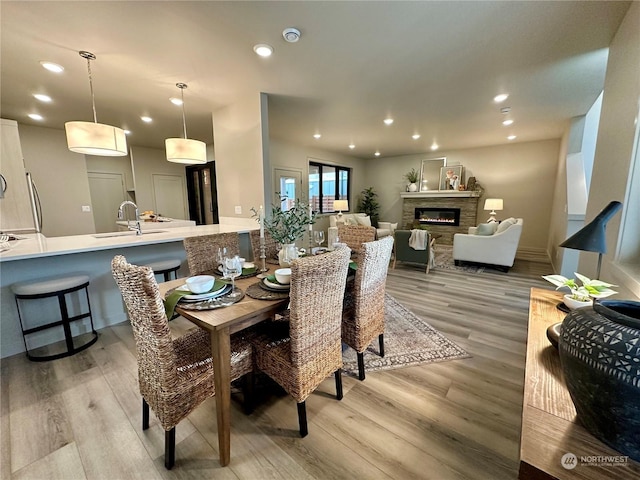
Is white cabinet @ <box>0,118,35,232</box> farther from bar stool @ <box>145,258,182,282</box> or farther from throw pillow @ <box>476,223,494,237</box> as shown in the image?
throw pillow @ <box>476,223,494,237</box>

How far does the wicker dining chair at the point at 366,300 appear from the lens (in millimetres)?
1736

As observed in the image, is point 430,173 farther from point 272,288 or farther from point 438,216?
point 272,288

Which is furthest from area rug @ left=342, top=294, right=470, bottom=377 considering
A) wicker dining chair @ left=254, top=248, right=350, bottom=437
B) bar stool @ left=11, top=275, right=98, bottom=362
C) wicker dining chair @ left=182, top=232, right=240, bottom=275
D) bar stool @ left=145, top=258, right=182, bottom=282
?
bar stool @ left=11, top=275, right=98, bottom=362

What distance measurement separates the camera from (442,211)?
7.62m

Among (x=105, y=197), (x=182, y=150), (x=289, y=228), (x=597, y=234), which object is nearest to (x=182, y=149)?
(x=182, y=150)

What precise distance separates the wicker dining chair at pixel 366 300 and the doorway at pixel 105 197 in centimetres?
708

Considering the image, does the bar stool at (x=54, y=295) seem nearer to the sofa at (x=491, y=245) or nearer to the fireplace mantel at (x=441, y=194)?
the sofa at (x=491, y=245)

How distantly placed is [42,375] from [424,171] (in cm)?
851

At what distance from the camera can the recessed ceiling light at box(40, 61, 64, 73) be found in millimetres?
2527

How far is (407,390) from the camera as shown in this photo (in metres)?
1.81

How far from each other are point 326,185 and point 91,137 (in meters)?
5.96

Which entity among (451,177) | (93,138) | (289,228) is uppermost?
(451,177)

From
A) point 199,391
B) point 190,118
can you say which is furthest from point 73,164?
point 199,391

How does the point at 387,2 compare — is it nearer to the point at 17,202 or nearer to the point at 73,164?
the point at 17,202
